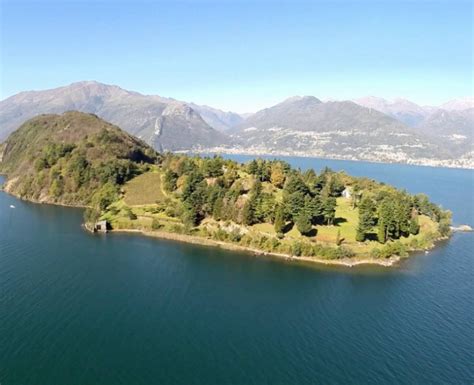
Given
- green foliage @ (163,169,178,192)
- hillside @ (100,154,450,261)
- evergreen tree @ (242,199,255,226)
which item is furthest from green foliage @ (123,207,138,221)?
evergreen tree @ (242,199,255,226)

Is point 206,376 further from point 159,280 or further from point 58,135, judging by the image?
point 58,135

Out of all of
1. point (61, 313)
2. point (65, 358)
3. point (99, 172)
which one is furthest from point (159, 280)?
point (99, 172)

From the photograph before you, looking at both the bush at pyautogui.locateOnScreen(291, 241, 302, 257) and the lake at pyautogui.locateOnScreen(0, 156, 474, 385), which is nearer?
the lake at pyautogui.locateOnScreen(0, 156, 474, 385)

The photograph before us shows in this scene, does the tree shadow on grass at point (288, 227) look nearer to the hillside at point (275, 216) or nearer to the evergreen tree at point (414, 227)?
the hillside at point (275, 216)

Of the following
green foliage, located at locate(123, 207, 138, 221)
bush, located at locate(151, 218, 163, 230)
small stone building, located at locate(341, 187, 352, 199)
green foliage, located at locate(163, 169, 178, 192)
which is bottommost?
bush, located at locate(151, 218, 163, 230)

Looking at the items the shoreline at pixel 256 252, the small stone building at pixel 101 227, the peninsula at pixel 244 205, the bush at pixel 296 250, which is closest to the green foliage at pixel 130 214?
the peninsula at pixel 244 205

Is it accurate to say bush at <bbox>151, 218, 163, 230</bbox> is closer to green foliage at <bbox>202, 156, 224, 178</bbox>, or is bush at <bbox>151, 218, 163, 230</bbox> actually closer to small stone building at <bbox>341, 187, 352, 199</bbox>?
green foliage at <bbox>202, 156, 224, 178</bbox>

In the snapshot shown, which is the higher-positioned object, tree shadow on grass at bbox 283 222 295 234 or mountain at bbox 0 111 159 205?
mountain at bbox 0 111 159 205
